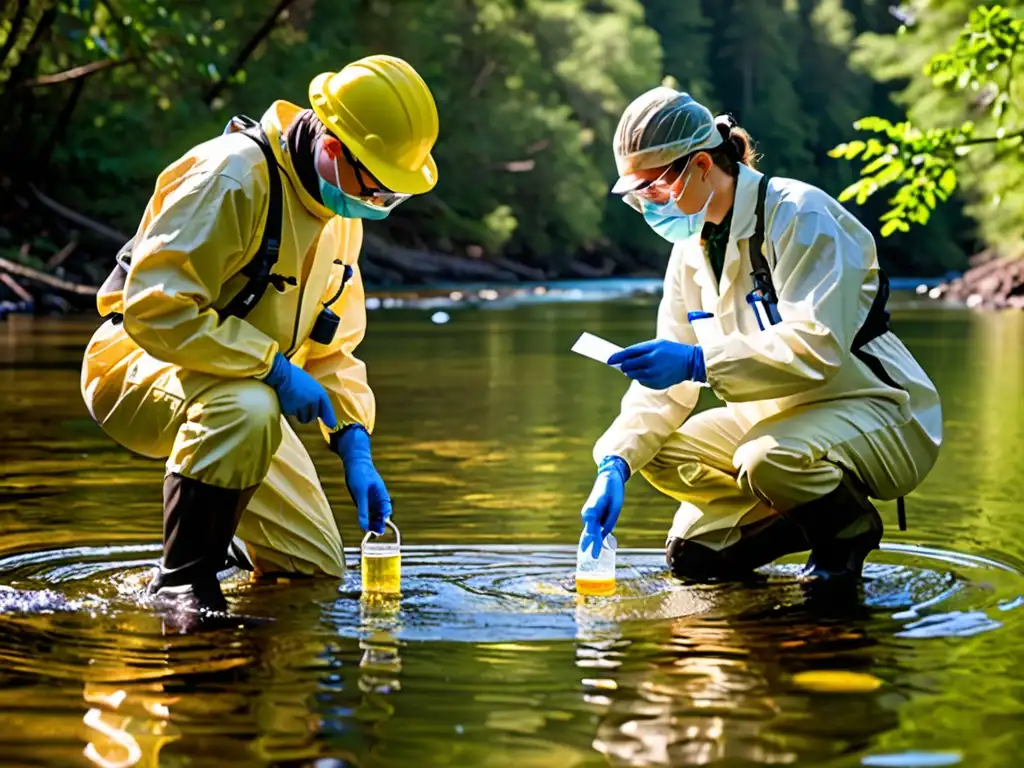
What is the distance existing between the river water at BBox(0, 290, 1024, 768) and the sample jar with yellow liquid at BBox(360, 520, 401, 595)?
72 mm

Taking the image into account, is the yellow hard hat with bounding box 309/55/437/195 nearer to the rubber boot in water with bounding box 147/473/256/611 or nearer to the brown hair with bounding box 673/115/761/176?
the brown hair with bounding box 673/115/761/176

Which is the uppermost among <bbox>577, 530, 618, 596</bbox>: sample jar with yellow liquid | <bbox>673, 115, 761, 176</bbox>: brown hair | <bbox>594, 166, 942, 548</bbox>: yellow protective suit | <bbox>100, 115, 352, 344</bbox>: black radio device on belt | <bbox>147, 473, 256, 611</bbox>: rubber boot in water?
<bbox>673, 115, 761, 176</bbox>: brown hair

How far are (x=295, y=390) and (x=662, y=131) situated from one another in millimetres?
1368

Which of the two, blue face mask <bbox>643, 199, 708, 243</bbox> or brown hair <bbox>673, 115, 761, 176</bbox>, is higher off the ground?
brown hair <bbox>673, 115, 761, 176</bbox>

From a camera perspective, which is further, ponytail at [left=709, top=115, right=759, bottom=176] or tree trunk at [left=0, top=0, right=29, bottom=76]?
tree trunk at [left=0, top=0, right=29, bottom=76]

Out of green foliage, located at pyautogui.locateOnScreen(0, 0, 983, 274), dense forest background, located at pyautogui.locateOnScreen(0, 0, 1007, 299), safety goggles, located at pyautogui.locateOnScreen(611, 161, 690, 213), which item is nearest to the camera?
safety goggles, located at pyautogui.locateOnScreen(611, 161, 690, 213)

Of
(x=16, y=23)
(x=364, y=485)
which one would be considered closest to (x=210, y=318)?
(x=364, y=485)

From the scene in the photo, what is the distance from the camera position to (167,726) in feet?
13.5

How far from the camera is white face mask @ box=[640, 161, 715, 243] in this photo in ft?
19.5

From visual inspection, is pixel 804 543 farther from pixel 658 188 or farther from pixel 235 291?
pixel 235 291

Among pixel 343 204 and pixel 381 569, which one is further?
pixel 381 569

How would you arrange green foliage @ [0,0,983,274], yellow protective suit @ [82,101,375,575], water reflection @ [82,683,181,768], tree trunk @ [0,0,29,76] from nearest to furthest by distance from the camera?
water reflection @ [82,683,181,768] < yellow protective suit @ [82,101,375,575] < tree trunk @ [0,0,29,76] < green foliage @ [0,0,983,274]

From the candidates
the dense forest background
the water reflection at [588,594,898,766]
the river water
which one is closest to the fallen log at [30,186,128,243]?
the dense forest background

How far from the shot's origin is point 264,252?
18.4 ft
